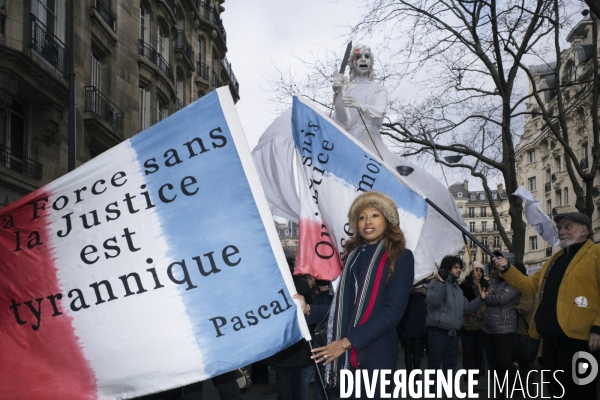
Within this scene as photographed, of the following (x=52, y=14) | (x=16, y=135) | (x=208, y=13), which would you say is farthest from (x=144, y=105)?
(x=208, y=13)

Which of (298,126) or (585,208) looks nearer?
(298,126)

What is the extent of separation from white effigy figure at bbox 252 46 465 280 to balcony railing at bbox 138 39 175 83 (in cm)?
1964

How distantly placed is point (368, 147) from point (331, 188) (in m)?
1.86

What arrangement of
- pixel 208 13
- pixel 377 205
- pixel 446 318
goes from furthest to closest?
pixel 208 13 < pixel 446 318 < pixel 377 205

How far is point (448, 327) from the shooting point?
326 inches

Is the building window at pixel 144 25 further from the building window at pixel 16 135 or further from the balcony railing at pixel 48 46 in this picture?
the building window at pixel 16 135

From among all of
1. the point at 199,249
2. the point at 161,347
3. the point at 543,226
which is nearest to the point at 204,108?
the point at 199,249

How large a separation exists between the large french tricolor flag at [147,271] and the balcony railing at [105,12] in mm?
18519

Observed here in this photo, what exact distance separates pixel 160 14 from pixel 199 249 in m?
26.8

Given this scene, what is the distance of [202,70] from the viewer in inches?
1581

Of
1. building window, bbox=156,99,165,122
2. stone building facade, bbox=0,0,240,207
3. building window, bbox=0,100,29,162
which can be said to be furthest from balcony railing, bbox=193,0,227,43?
building window, bbox=0,100,29,162

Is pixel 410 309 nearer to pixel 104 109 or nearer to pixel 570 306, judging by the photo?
pixel 570 306

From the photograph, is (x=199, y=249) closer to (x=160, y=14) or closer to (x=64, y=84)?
(x=64, y=84)

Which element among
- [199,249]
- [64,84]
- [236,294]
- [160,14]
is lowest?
[236,294]
